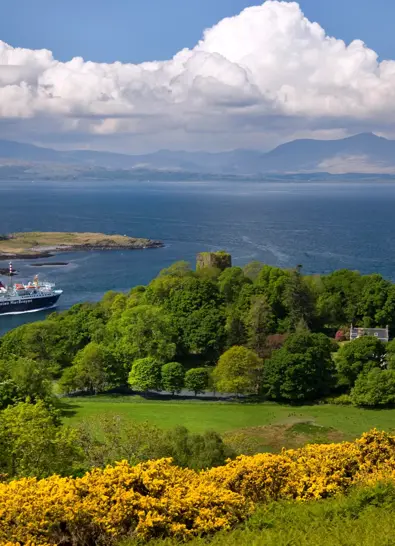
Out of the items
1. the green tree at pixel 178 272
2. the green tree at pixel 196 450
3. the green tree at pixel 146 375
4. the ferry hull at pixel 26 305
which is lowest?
the ferry hull at pixel 26 305

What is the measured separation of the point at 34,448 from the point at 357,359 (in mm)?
22874

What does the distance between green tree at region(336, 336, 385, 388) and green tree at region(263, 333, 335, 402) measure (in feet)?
2.61

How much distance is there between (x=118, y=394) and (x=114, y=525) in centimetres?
2610

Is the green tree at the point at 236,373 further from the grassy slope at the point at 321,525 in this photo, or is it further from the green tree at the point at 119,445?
the grassy slope at the point at 321,525

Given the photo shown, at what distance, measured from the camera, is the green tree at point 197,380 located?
1431 inches

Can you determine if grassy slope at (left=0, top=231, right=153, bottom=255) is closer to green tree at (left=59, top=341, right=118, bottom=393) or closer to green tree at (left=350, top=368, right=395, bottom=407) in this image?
green tree at (left=59, top=341, right=118, bottom=393)

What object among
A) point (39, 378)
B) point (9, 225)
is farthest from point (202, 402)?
point (9, 225)

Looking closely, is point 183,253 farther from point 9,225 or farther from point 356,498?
point 356,498

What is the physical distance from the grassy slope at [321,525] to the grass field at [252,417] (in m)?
11.8

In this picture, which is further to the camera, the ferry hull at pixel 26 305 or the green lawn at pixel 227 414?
the ferry hull at pixel 26 305

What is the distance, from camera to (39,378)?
98.4 feet

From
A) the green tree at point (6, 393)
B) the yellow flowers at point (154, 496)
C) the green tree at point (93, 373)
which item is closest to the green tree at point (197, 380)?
the green tree at point (93, 373)

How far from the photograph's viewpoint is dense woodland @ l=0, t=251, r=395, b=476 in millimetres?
20409

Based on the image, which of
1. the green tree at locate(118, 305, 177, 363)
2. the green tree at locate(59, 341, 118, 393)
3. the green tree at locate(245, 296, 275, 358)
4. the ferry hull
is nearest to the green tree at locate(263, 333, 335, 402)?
the green tree at locate(245, 296, 275, 358)
